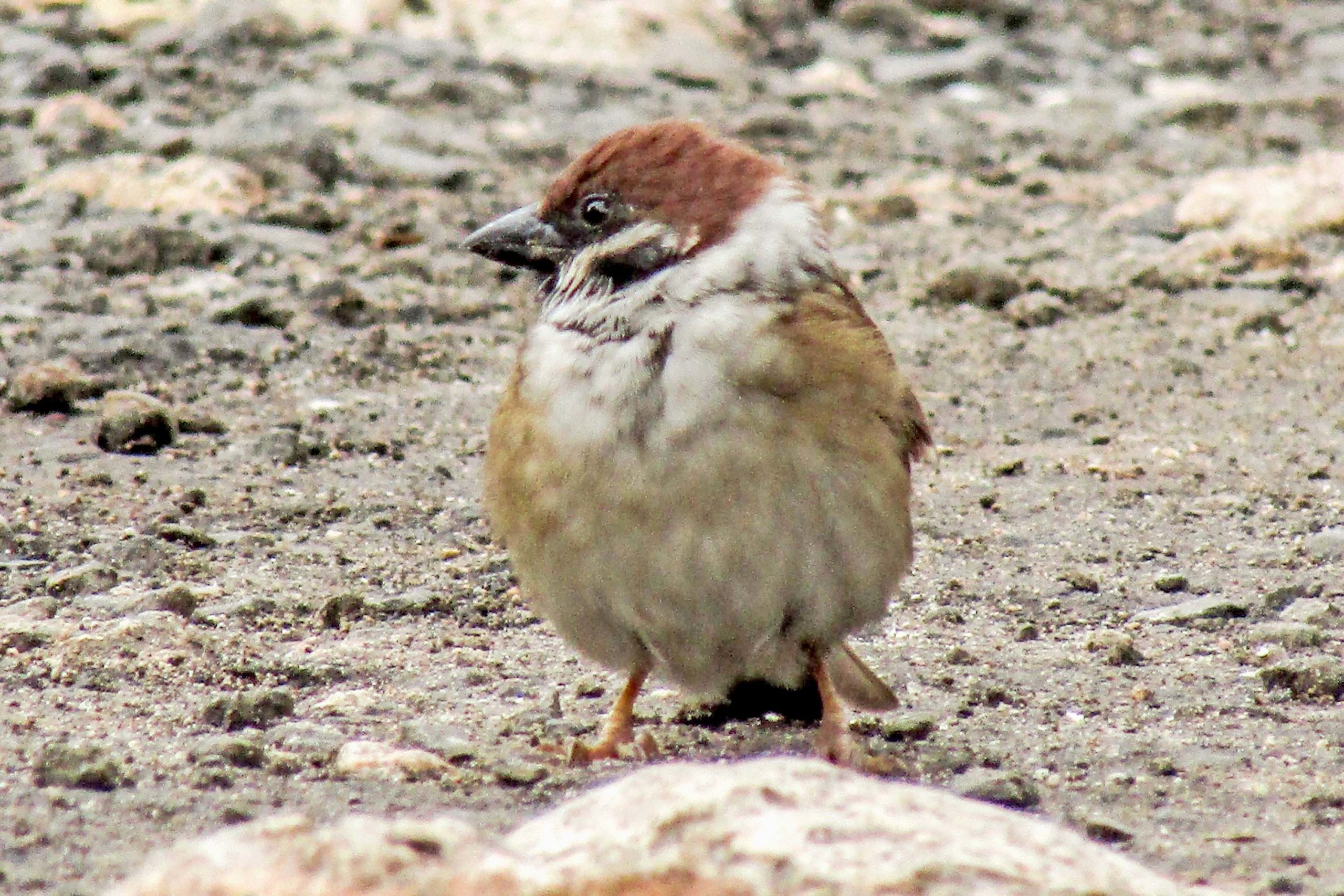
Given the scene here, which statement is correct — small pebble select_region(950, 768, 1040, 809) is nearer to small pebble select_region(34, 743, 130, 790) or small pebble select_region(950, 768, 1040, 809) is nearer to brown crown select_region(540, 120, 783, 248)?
brown crown select_region(540, 120, 783, 248)

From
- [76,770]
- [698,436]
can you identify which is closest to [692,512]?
[698,436]

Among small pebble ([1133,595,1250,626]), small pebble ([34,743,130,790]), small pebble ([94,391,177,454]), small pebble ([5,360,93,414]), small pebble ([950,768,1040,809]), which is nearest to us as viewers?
small pebble ([34,743,130,790])

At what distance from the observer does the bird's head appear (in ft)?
14.1

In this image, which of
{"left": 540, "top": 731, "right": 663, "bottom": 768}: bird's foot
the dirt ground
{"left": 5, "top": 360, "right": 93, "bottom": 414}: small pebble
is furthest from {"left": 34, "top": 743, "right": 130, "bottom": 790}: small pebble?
{"left": 5, "top": 360, "right": 93, "bottom": 414}: small pebble

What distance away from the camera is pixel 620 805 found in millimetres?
2783

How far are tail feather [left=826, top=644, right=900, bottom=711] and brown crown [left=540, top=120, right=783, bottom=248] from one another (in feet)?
2.97

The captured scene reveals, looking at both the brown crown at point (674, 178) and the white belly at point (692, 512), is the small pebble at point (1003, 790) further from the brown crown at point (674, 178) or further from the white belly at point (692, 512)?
the brown crown at point (674, 178)

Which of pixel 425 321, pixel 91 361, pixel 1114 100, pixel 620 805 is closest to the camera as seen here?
pixel 620 805

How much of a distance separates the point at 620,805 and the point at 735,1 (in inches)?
327

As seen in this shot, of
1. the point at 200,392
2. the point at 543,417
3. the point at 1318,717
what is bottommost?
the point at 200,392

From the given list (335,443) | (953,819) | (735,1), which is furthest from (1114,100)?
(953,819)

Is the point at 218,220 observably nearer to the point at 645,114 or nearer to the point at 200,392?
the point at 200,392

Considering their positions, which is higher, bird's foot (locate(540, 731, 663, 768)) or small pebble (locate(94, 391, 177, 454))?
bird's foot (locate(540, 731, 663, 768))

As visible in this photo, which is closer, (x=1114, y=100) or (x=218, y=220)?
(x=218, y=220)
